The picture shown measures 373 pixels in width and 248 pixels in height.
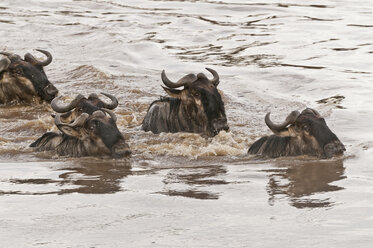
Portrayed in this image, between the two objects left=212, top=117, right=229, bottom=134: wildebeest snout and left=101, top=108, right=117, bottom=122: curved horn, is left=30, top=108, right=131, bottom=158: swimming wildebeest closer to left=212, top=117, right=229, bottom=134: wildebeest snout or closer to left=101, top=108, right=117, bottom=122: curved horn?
left=101, top=108, right=117, bottom=122: curved horn

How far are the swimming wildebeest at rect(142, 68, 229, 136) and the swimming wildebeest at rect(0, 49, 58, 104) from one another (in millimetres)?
2852

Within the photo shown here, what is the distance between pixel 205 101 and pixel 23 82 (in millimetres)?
4606

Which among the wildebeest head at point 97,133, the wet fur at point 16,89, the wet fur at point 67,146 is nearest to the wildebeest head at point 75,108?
the wet fur at point 67,146

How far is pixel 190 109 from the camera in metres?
15.3

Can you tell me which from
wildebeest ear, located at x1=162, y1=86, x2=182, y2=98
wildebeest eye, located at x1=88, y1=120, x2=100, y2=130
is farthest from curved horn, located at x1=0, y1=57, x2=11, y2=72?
wildebeest eye, located at x1=88, y1=120, x2=100, y2=130

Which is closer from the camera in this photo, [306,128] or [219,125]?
[306,128]

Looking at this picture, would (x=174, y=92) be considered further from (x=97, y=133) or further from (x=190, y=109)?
(x=97, y=133)

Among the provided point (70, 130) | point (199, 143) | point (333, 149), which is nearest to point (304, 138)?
point (333, 149)

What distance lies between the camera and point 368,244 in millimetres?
8805

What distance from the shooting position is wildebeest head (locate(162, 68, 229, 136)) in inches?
584

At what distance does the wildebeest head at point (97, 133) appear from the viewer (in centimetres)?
1327

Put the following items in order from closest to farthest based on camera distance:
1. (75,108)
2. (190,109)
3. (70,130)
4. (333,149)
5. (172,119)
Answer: (333,149) < (70,130) < (75,108) < (190,109) < (172,119)

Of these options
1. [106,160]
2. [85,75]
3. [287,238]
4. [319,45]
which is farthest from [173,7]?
[287,238]

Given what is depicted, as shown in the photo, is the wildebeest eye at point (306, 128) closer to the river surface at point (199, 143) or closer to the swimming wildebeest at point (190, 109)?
the river surface at point (199, 143)
